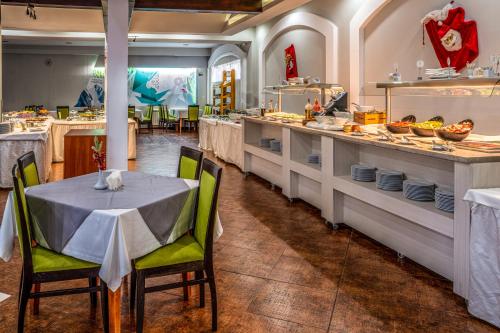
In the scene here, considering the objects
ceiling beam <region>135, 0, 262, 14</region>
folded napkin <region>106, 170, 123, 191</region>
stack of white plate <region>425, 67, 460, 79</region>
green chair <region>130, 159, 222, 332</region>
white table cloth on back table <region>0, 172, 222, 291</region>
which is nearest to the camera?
white table cloth on back table <region>0, 172, 222, 291</region>

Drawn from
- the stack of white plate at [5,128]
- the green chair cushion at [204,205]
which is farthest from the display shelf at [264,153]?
the stack of white plate at [5,128]

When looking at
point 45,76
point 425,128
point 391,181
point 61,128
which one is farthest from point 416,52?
point 45,76

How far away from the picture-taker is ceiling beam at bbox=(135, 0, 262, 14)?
6878mm

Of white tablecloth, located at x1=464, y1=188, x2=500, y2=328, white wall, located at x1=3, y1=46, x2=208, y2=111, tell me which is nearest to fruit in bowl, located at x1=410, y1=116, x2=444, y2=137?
white tablecloth, located at x1=464, y1=188, x2=500, y2=328

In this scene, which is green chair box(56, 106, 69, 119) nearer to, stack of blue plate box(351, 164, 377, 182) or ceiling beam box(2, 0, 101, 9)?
ceiling beam box(2, 0, 101, 9)

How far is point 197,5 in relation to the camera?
7027 mm

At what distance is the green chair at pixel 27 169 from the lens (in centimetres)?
271

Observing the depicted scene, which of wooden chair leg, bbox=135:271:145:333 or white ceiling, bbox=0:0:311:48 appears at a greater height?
white ceiling, bbox=0:0:311:48

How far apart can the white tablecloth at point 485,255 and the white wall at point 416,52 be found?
74.4 inches

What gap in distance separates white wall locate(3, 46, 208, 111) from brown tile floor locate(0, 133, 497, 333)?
13.7 metres

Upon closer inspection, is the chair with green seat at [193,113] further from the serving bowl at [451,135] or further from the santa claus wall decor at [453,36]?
the serving bowl at [451,135]

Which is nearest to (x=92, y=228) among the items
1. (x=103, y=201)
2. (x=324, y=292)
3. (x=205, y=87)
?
(x=103, y=201)

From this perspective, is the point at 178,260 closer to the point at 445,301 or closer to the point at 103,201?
the point at 103,201

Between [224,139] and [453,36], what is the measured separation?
522 centimetres
